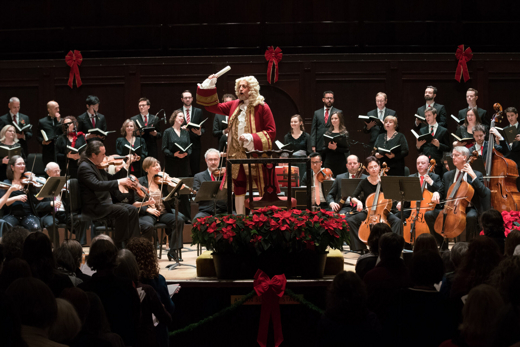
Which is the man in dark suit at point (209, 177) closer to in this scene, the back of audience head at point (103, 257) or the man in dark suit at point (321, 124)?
the man in dark suit at point (321, 124)

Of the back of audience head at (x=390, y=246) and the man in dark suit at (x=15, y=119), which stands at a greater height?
the man in dark suit at (x=15, y=119)

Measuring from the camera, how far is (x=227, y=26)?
990 cm

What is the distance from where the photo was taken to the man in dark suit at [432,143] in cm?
748

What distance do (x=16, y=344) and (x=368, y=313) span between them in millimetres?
1341

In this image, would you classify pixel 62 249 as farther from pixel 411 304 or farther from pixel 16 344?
pixel 411 304

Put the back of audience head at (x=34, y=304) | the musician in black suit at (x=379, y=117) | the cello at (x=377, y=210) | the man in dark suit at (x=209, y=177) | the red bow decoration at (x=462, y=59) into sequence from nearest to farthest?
1. the back of audience head at (x=34, y=304)
2. the cello at (x=377, y=210)
3. the man in dark suit at (x=209, y=177)
4. the musician in black suit at (x=379, y=117)
5. the red bow decoration at (x=462, y=59)

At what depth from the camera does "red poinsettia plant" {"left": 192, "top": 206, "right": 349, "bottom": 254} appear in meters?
3.87

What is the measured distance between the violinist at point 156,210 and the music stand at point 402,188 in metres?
2.01

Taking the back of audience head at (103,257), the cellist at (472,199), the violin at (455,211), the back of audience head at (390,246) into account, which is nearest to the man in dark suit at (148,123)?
the cellist at (472,199)

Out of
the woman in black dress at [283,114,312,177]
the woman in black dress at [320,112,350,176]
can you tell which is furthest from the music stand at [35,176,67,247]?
the woman in black dress at [320,112,350,176]

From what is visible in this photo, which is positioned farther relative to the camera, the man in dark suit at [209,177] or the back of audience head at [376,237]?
the man in dark suit at [209,177]

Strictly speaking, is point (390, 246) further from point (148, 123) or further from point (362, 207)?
point (148, 123)

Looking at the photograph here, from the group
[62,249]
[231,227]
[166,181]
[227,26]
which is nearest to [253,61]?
[227,26]

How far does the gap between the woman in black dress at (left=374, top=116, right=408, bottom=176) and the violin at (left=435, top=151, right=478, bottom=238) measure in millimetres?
1348
